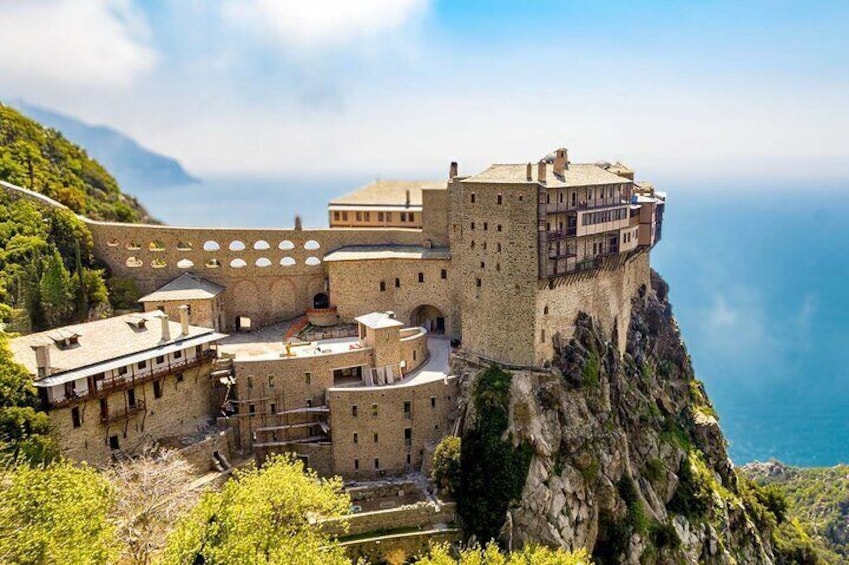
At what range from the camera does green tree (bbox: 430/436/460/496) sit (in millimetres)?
37750

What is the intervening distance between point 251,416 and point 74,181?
3410 cm

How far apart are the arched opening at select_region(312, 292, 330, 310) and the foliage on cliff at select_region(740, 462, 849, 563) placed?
55.4 meters

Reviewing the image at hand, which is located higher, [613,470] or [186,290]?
[186,290]

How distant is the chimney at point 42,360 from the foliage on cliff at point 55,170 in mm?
24282

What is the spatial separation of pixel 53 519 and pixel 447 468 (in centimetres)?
2021

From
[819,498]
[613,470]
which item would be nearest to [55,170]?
[613,470]

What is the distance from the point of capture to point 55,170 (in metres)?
59.2

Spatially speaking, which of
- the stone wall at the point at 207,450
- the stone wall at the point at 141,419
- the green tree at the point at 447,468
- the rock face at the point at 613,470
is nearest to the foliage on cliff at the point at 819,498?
the rock face at the point at 613,470

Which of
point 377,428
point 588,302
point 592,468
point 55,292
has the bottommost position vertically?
point 592,468

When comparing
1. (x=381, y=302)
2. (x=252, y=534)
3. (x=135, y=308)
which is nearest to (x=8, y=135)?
(x=135, y=308)

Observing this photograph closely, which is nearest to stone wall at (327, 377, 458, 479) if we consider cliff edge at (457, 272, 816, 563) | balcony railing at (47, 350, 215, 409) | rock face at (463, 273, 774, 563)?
A: cliff edge at (457, 272, 816, 563)

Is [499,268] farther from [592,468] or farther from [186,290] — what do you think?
[186,290]

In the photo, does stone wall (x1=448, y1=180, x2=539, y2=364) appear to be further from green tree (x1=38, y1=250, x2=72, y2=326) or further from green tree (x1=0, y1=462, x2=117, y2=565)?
green tree (x1=38, y1=250, x2=72, y2=326)

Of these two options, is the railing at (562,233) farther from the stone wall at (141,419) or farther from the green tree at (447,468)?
the stone wall at (141,419)
